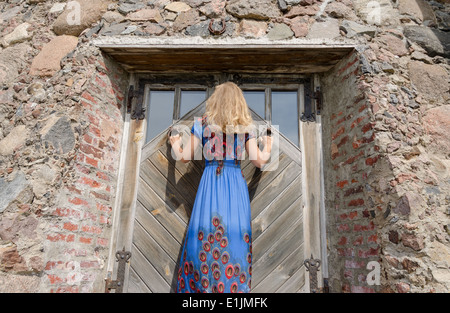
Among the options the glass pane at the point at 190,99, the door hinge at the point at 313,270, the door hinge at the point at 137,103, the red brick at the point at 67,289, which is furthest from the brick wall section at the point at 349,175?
the red brick at the point at 67,289

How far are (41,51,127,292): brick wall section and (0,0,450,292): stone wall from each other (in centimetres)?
1

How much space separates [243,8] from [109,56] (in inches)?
50.5

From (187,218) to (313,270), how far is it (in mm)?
1149

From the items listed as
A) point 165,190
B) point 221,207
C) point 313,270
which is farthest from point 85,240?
point 313,270

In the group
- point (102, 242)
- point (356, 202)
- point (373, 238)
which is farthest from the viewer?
point (102, 242)

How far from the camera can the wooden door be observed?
2.94 meters

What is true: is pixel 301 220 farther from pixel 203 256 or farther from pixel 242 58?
pixel 242 58

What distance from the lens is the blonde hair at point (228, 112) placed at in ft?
8.50

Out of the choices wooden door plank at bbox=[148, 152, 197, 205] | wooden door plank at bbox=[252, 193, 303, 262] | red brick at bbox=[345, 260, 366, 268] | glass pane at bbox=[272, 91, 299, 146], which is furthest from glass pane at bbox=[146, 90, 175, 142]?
red brick at bbox=[345, 260, 366, 268]

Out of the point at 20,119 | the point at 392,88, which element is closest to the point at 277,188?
the point at 392,88

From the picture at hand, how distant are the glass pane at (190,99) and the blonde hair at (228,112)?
71 centimetres

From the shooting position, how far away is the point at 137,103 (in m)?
3.39

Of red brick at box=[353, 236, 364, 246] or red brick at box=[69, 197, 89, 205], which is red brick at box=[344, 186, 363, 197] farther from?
red brick at box=[69, 197, 89, 205]

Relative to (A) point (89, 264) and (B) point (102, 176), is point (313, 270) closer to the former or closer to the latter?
(A) point (89, 264)
